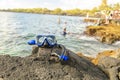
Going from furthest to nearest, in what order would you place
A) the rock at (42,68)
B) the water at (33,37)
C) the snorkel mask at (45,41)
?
the water at (33,37) → the snorkel mask at (45,41) → the rock at (42,68)

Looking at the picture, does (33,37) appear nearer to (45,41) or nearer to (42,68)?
(45,41)

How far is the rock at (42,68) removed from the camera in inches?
275

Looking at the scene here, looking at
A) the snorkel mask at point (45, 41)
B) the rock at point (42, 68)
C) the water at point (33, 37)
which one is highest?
the snorkel mask at point (45, 41)

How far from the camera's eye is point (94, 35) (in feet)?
140

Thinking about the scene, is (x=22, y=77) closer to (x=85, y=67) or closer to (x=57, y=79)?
(x=57, y=79)

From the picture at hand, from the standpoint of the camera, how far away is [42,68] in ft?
24.2

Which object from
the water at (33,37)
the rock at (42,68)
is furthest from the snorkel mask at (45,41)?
the water at (33,37)

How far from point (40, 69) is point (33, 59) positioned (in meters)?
0.86

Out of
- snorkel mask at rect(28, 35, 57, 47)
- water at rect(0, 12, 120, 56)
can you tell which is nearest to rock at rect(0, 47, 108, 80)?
snorkel mask at rect(28, 35, 57, 47)

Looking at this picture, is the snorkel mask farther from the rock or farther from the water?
the water

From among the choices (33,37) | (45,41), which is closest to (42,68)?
(45,41)

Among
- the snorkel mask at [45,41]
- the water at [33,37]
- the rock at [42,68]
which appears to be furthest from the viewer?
the water at [33,37]

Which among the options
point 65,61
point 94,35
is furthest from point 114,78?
point 94,35

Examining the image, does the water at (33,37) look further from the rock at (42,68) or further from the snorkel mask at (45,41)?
the rock at (42,68)
